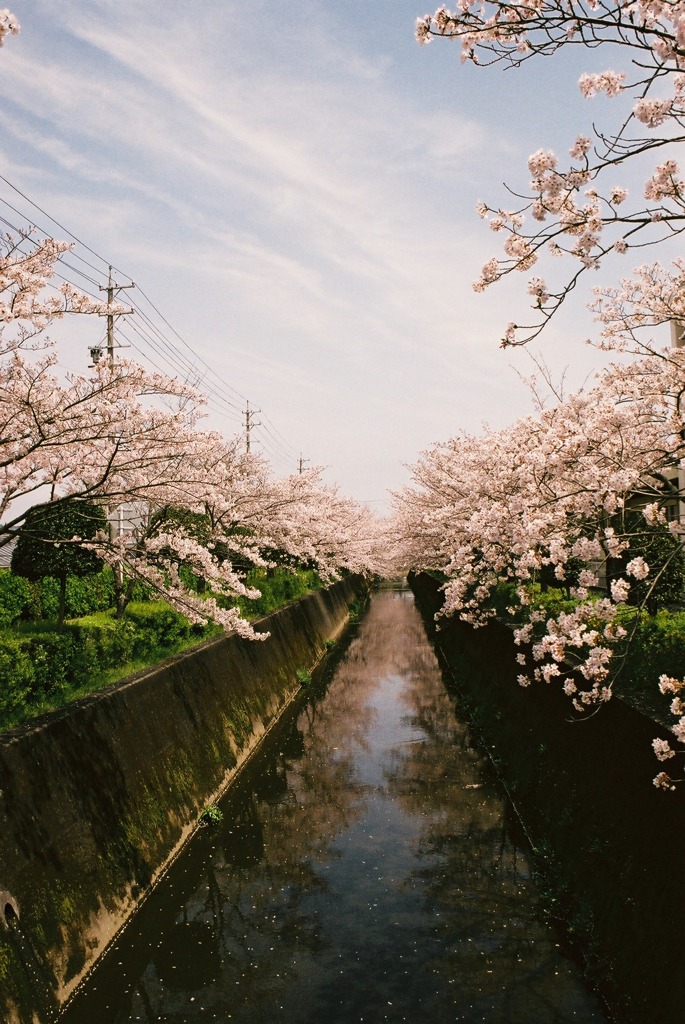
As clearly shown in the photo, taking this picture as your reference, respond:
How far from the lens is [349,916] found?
30.6 ft

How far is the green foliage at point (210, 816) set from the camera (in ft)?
41.7

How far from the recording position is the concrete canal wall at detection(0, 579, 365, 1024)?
7.10m

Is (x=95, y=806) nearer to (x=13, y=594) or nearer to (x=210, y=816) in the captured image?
(x=210, y=816)

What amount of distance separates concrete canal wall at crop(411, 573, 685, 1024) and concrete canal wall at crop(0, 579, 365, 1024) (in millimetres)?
5260

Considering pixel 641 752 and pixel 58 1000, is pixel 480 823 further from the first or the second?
pixel 58 1000

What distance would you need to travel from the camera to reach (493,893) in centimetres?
988

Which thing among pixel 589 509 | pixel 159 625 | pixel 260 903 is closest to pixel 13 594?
pixel 159 625

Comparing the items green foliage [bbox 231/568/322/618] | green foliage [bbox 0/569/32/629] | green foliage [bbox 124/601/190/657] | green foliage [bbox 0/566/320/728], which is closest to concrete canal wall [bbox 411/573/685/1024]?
green foliage [bbox 0/566/320/728]

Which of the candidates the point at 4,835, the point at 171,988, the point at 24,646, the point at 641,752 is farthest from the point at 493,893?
the point at 24,646

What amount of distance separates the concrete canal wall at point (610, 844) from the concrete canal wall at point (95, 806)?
526 cm

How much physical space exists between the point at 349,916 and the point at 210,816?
4.13 meters

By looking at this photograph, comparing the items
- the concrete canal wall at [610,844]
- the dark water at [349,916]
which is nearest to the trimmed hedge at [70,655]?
the dark water at [349,916]

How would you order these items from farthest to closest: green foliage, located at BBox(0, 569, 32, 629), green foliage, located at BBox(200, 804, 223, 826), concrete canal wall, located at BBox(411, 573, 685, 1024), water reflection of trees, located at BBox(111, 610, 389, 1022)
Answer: green foliage, located at BBox(0, 569, 32, 629) → green foliage, located at BBox(200, 804, 223, 826) → water reflection of trees, located at BBox(111, 610, 389, 1022) → concrete canal wall, located at BBox(411, 573, 685, 1024)

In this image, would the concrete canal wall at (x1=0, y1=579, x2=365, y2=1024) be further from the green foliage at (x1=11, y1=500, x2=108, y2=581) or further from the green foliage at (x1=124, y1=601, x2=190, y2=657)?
the green foliage at (x1=11, y1=500, x2=108, y2=581)
